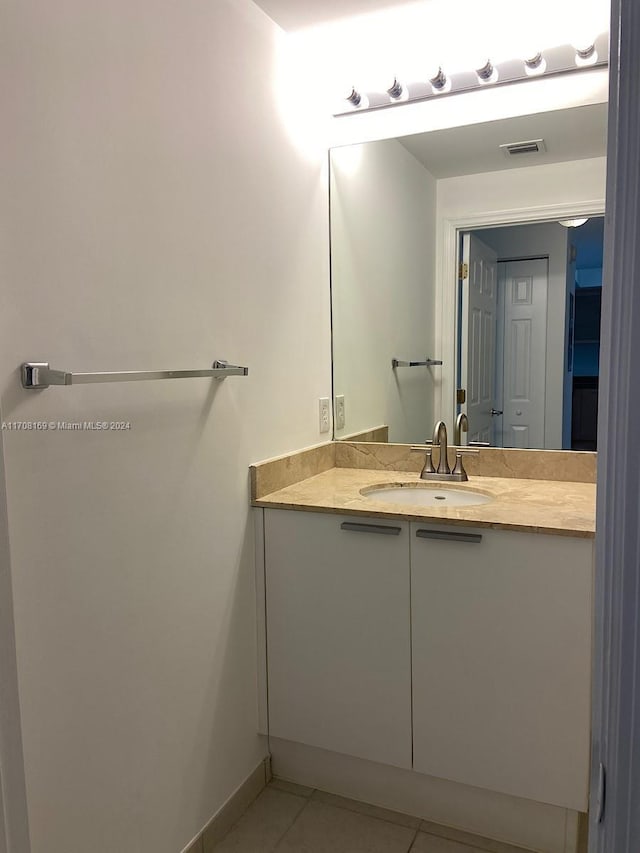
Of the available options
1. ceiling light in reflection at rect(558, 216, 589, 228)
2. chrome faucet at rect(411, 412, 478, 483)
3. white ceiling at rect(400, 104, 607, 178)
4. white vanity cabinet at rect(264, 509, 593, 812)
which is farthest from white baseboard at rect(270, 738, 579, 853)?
white ceiling at rect(400, 104, 607, 178)

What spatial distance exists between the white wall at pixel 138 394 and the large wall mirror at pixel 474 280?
404mm

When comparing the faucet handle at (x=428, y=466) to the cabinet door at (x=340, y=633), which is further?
the faucet handle at (x=428, y=466)

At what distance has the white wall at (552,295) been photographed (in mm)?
2018

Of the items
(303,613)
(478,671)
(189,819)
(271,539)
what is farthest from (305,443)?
(189,819)

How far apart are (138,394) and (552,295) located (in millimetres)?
1348

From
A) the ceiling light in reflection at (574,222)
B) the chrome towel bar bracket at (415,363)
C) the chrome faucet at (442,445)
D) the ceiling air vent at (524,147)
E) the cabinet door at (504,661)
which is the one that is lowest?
the cabinet door at (504,661)

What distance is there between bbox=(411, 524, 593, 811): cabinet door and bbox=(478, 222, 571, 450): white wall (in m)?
0.66

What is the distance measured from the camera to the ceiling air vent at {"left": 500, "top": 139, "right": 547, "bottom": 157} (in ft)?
6.56

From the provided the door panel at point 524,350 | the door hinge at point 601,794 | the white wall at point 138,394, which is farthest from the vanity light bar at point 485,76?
the door hinge at point 601,794

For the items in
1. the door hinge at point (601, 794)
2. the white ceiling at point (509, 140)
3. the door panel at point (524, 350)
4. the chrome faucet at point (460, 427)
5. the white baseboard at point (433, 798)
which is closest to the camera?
the door hinge at point (601, 794)

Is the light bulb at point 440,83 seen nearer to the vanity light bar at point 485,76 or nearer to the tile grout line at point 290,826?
the vanity light bar at point 485,76

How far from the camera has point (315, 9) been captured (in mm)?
1861

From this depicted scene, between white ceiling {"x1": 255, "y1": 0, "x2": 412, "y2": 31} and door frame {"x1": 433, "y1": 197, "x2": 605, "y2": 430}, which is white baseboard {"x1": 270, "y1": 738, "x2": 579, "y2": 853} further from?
white ceiling {"x1": 255, "y1": 0, "x2": 412, "y2": 31}

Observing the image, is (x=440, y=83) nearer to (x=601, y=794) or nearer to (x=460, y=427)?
(x=460, y=427)
